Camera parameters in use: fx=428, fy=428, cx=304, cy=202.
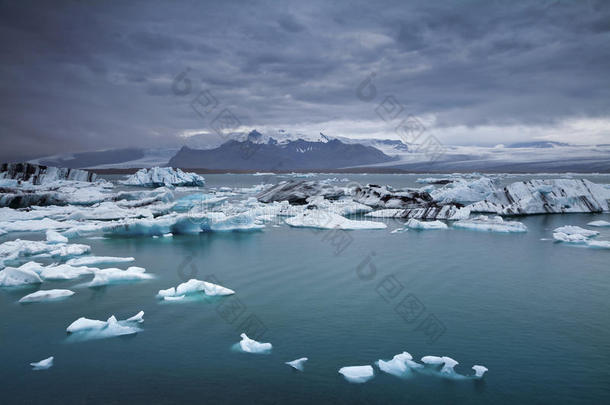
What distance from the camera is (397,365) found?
16.5ft

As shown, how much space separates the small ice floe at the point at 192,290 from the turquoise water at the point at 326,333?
0.82ft

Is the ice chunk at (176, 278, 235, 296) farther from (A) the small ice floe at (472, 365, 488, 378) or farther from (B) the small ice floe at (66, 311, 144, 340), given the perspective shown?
(A) the small ice floe at (472, 365, 488, 378)

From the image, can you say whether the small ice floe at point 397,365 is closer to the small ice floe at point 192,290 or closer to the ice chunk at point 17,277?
the small ice floe at point 192,290

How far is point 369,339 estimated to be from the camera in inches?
236

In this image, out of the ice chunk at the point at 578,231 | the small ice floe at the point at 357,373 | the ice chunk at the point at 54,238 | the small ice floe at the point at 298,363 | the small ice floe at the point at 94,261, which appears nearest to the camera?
the small ice floe at the point at 357,373

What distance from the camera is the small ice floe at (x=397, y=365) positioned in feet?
16.3

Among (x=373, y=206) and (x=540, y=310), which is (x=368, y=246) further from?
(x=373, y=206)

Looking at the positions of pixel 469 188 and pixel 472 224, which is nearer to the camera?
pixel 472 224

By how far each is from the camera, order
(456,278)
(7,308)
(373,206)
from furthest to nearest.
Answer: (373,206) → (456,278) → (7,308)

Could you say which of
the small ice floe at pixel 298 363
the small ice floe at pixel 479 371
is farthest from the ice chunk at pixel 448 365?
the small ice floe at pixel 298 363

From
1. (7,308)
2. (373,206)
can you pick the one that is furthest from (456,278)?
(373,206)

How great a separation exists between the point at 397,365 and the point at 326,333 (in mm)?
1387

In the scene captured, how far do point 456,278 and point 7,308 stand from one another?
28.7 ft

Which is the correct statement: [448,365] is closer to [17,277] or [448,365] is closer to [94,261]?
[17,277]
